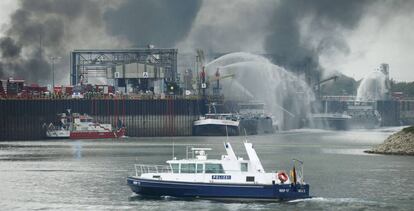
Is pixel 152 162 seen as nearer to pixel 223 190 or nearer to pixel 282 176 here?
pixel 223 190

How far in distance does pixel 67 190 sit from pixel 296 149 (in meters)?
74.1

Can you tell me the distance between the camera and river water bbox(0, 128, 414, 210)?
8938 centimetres

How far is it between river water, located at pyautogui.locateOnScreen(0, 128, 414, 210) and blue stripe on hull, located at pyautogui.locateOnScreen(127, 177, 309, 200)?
668 mm

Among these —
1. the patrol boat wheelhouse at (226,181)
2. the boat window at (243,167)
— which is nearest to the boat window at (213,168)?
the patrol boat wheelhouse at (226,181)

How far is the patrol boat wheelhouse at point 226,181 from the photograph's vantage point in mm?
88875

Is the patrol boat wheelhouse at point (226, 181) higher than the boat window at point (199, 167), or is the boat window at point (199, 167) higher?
the boat window at point (199, 167)

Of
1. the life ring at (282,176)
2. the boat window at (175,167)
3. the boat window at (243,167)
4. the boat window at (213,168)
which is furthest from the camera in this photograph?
the boat window at (175,167)

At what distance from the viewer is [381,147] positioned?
159 meters

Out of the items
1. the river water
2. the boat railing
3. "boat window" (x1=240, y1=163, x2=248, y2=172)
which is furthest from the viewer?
the boat railing

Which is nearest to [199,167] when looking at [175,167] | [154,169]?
[175,167]

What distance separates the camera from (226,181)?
89562mm

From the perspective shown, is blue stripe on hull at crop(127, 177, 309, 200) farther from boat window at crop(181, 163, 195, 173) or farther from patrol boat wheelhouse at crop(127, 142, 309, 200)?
boat window at crop(181, 163, 195, 173)

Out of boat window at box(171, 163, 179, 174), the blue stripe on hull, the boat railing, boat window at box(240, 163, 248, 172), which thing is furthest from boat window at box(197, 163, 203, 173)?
the boat railing

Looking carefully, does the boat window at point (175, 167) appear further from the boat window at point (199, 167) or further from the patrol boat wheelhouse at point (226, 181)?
the boat window at point (199, 167)
